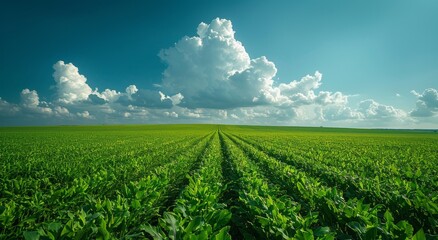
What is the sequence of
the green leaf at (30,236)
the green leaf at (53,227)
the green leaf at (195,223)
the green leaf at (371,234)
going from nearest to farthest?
the green leaf at (30,236)
the green leaf at (53,227)
the green leaf at (195,223)
the green leaf at (371,234)

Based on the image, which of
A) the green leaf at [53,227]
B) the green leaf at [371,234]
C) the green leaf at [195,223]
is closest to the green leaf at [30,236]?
the green leaf at [53,227]

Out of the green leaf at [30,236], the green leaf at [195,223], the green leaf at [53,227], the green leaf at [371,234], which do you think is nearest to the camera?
the green leaf at [30,236]

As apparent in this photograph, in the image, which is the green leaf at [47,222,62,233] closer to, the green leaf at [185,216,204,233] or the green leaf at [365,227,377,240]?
the green leaf at [185,216,204,233]

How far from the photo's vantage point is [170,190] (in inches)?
339

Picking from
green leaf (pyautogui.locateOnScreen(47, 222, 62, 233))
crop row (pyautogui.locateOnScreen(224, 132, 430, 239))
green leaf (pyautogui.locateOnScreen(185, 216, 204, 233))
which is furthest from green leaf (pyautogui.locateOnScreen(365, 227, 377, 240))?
green leaf (pyautogui.locateOnScreen(47, 222, 62, 233))

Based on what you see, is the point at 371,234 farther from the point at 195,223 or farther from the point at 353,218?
the point at 195,223

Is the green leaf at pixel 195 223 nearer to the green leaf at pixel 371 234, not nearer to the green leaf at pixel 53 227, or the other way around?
the green leaf at pixel 53 227

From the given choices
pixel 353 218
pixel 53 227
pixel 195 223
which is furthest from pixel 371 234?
pixel 53 227

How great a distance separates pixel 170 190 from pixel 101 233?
6.25m

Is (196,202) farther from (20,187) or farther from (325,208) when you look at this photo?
(20,187)

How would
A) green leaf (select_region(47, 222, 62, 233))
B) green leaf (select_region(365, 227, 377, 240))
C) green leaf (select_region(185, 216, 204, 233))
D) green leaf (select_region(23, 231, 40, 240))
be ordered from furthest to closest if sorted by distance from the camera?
1. green leaf (select_region(365, 227, 377, 240))
2. green leaf (select_region(185, 216, 204, 233))
3. green leaf (select_region(47, 222, 62, 233))
4. green leaf (select_region(23, 231, 40, 240))

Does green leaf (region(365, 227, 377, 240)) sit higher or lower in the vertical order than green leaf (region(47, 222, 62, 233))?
lower

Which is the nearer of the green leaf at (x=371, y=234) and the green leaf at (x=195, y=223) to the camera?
the green leaf at (x=195, y=223)

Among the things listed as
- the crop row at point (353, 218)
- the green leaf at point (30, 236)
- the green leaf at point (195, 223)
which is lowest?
the crop row at point (353, 218)
